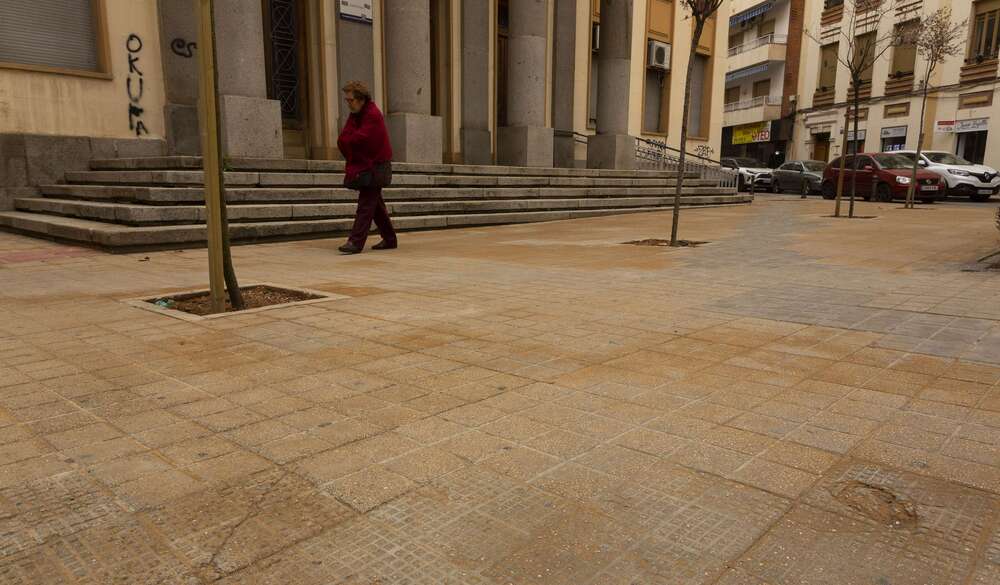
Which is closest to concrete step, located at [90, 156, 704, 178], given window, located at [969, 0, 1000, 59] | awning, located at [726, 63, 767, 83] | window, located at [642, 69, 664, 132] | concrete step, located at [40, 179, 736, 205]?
concrete step, located at [40, 179, 736, 205]

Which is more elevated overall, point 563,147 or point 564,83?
point 564,83

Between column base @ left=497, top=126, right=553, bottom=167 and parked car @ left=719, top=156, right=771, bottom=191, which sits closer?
column base @ left=497, top=126, right=553, bottom=167

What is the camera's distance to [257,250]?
9.07m

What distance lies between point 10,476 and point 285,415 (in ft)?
3.19

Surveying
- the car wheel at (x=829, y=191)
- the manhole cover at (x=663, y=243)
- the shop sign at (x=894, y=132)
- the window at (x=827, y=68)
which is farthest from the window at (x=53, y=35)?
the window at (x=827, y=68)

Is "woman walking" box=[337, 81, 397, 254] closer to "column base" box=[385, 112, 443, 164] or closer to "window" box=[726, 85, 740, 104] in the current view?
"column base" box=[385, 112, 443, 164]

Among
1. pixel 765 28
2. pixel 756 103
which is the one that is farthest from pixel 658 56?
pixel 765 28

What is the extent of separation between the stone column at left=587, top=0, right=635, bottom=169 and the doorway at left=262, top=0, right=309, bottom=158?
7.98m

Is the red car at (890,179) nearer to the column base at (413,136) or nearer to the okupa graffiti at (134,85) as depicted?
the column base at (413,136)

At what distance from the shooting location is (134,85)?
12.2 meters

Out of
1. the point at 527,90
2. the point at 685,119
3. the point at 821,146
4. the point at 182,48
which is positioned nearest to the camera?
the point at 685,119

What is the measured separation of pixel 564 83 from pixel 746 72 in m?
29.1

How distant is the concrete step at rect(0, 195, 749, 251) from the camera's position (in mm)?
8422

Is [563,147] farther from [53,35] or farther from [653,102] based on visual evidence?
[53,35]
